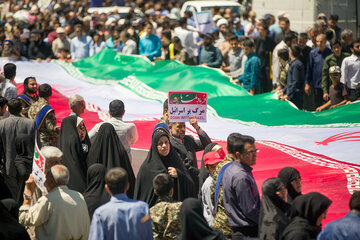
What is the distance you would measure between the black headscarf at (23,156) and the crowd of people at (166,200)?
26cm

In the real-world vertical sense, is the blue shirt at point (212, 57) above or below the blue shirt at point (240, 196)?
above

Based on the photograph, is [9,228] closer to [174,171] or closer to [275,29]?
[174,171]

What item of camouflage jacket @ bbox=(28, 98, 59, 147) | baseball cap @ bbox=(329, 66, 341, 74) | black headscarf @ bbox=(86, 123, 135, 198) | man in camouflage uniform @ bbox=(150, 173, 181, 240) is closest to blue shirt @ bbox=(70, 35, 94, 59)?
baseball cap @ bbox=(329, 66, 341, 74)

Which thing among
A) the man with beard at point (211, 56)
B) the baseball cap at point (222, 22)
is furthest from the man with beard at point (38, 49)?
the man with beard at point (211, 56)

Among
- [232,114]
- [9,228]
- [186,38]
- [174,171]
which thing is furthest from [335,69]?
[186,38]

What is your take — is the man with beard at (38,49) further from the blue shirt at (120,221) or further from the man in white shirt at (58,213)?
the blue shirt at (120,221)

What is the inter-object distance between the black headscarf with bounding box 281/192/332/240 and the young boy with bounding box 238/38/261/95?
7.94m

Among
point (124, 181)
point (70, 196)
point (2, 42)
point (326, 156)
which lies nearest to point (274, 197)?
point (124, 181)

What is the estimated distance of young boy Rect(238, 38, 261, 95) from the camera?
13.6m

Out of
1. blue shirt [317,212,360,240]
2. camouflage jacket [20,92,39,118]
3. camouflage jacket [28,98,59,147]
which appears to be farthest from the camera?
camouflage jacket [20,92,39,118]

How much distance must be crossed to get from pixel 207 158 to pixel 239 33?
1140 centimetres

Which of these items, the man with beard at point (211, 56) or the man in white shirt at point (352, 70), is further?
the man with beard at point (211, 56)

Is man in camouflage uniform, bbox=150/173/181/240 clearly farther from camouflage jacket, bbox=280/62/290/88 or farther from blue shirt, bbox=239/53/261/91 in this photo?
blue shirt, bbox=239/53/261/91

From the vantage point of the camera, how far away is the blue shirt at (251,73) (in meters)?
13.7
